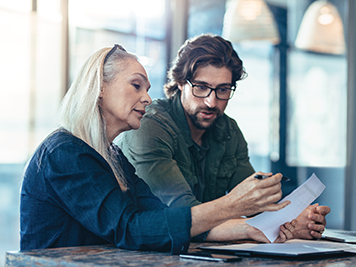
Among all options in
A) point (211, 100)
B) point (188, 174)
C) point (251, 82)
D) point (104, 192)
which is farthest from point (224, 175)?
point (251, 82)

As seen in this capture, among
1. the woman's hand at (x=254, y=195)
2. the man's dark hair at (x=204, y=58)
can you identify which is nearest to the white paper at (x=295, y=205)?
the woman's hand at (x=254, y=195)

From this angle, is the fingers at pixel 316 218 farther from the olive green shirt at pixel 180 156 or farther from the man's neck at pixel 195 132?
the man's neck at pixel 195 132

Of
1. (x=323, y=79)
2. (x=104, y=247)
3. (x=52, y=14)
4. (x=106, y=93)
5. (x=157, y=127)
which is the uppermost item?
(x=52, y=14)

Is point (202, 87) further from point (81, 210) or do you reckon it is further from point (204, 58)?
point (81, 210)

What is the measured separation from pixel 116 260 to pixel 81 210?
21 centimetres

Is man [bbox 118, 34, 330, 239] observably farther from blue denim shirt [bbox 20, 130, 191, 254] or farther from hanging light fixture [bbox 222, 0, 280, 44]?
hanging light fixture [bbox 222, 0, 280, 44]

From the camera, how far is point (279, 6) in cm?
371

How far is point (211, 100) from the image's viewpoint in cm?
199

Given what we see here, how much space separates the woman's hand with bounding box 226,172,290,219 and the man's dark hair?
1013 millimetres

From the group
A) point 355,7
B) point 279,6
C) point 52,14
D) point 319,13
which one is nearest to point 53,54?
point 52,14

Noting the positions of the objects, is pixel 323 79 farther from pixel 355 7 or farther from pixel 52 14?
pixel 52 14

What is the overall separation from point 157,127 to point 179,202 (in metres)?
0.39

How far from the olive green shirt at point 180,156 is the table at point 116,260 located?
0.51m

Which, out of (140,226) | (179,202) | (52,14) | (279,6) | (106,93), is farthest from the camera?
(279,6)
